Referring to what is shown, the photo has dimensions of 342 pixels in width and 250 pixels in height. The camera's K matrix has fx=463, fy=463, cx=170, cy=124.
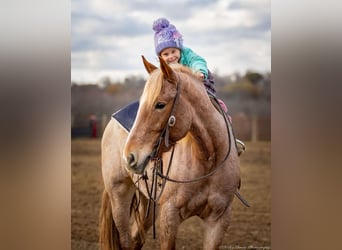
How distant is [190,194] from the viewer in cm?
220

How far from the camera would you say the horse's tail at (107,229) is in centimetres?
269

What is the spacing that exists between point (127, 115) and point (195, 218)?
2.35 ft

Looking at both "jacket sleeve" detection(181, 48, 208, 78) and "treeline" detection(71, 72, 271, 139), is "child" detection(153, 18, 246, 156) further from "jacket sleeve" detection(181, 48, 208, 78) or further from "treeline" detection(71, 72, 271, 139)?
"treeline" detection(71, 72, 271, 139)

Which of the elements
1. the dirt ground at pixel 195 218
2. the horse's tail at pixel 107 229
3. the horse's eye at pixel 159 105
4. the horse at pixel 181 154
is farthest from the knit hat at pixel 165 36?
the horse's tail at pixel 107 229

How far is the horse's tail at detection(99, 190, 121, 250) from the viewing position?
2688mm

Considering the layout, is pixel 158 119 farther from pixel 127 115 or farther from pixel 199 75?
pixel 127 115

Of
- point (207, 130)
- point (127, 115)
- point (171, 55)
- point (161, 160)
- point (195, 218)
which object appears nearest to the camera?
point (207, 130)

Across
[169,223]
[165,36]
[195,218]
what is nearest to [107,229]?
[195,218]

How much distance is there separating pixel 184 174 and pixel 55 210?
999mm

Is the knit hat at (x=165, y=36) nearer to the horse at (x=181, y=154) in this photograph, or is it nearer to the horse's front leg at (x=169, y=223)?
the horse at (x=181, y=154)

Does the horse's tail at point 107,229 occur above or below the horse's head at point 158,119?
below

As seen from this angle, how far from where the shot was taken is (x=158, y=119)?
6.67 ft

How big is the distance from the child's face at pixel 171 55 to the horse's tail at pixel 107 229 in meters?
0.88

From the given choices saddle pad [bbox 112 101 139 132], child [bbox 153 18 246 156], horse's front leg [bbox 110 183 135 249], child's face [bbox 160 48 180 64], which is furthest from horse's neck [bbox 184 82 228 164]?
horse's front leg [bbox 110 183 135 249]
